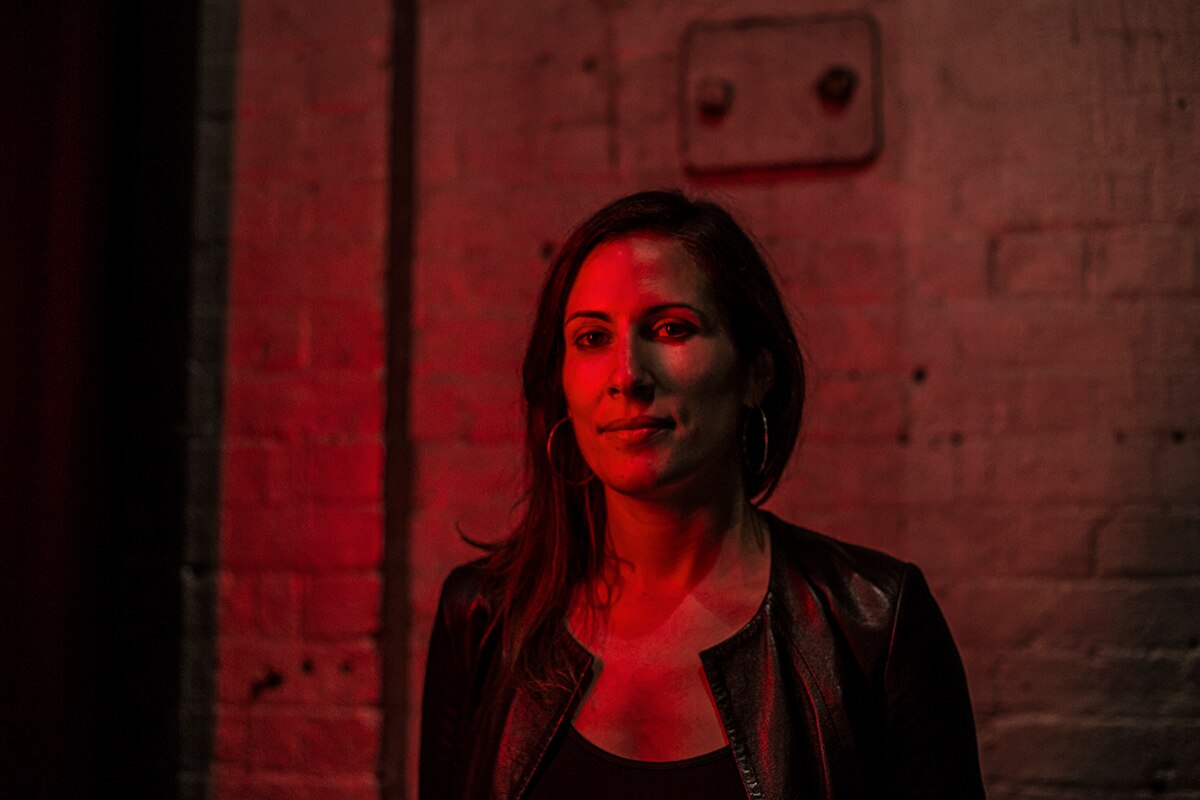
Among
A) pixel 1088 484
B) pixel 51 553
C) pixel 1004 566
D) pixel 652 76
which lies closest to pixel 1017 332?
pixel 1088 484

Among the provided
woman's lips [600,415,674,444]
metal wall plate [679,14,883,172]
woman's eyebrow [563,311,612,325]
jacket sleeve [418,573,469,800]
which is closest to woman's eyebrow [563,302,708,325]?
woman's eyebrow [563,311,612,325]

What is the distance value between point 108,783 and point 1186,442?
1.62 m

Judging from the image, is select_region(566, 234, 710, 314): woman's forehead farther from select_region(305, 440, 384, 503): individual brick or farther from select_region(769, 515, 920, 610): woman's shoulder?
select_region(305, 440, 384, 503): individual brick

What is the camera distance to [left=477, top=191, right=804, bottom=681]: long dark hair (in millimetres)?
1084

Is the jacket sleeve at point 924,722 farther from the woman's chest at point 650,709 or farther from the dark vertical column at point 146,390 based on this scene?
the dark vertical column at point 146,390

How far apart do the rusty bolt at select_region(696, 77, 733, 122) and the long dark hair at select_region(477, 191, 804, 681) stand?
437 mm

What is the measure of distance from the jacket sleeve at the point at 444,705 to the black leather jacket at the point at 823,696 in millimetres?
43

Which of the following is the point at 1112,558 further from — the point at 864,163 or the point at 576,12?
the point at 576,12

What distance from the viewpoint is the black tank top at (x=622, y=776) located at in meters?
0.98

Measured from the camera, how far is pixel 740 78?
151 centimetres

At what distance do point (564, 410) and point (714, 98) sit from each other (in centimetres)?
62

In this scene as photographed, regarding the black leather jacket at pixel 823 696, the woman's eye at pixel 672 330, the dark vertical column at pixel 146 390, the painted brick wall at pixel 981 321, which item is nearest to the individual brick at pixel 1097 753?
the painted brick wall at pixel 981 321

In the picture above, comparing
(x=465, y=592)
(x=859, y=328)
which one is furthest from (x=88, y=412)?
(x=859, y=328)

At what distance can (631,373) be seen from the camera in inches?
39.7
